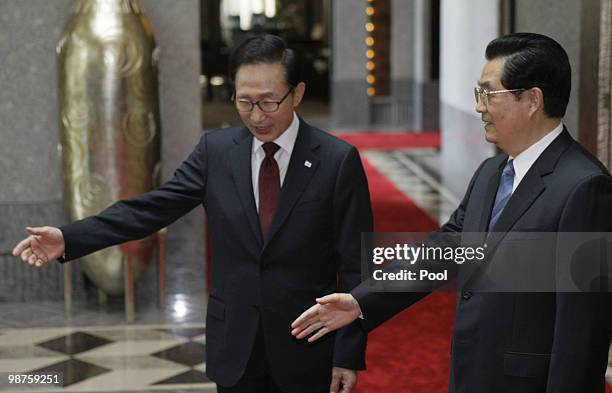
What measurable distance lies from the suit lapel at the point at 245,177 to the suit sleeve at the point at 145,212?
0.11m

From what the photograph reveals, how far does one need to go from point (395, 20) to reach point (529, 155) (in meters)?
13.8

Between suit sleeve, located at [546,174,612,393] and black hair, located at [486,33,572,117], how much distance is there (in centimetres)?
25

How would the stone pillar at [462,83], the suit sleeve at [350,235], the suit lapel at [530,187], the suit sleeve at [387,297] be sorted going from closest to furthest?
the suit lapel at [530,187] → the suit sleeve at [387,297] → the suit sleeve at [350,235] → the stone pillar at [462,83]

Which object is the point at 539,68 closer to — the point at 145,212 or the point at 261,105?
the point at 261,105

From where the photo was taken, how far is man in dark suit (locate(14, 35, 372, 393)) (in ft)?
10.5

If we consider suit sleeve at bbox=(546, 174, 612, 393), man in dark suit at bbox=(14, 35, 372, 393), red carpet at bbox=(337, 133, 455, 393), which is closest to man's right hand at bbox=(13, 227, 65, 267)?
man in dark suit at bbox=(14, 35, 372, 393)

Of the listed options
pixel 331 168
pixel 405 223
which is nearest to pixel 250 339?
pixel 331 168

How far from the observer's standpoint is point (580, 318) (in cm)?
256

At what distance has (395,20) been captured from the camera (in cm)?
1625

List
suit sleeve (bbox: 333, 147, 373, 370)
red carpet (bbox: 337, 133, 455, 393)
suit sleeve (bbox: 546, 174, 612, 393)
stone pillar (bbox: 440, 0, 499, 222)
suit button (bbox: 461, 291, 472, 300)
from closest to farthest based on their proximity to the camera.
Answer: suit sleeve (bbox: 546, 174, 612, 393)
suit button (bbox: 461, 291, 472, 300)
suit sleeve (bbox: 333, 147, 373, 370)
red carpet (bbox: 337, 133, 455, 393)
stone pillar (bbox: 440, 0, 499, 222)

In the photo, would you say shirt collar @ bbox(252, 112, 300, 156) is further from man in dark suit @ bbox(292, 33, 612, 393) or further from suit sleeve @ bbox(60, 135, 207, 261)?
man in dark suit @ bbox(292, 33, 612, 393)

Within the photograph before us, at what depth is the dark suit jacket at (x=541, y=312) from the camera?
2.57 m

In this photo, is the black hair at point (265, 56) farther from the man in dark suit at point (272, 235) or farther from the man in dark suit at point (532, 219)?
the man in dark suit at point (532, 219)

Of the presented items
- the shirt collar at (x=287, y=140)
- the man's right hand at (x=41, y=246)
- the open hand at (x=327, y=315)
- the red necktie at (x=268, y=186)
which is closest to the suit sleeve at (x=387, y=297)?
the open hand at (x=327, y=315)
